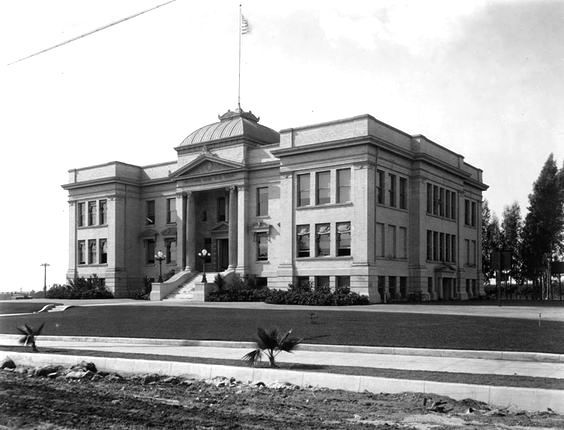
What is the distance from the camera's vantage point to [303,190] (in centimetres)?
4319

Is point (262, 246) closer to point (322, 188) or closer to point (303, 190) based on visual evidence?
point (303, 190)

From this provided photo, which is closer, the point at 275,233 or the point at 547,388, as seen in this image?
the point at 547,388

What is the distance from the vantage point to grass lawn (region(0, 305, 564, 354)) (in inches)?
685

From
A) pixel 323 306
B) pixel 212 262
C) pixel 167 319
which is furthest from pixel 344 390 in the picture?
pixel 212 262

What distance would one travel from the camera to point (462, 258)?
171 feet

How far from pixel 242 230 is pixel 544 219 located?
79.2ft

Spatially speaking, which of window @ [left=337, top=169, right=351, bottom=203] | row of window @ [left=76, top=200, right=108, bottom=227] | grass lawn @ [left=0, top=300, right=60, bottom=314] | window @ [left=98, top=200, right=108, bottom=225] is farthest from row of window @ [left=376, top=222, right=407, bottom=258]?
window @ [left=98, top=200, right=108, bottom=225]

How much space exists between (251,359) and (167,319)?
45.5ft

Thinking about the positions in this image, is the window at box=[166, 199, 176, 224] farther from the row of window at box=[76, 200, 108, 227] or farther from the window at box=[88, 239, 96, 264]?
the window at box=[88, 239, 96, 264]

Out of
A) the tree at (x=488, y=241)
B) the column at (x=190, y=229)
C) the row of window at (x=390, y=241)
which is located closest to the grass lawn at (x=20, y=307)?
the column at (x=190, y=229)

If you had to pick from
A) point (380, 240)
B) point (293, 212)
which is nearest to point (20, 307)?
point (293, 212)

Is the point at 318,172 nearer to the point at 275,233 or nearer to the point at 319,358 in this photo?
A: the point at 275,233

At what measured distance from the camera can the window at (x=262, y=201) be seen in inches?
1862

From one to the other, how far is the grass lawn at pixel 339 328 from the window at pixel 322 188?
1377 centimetres
